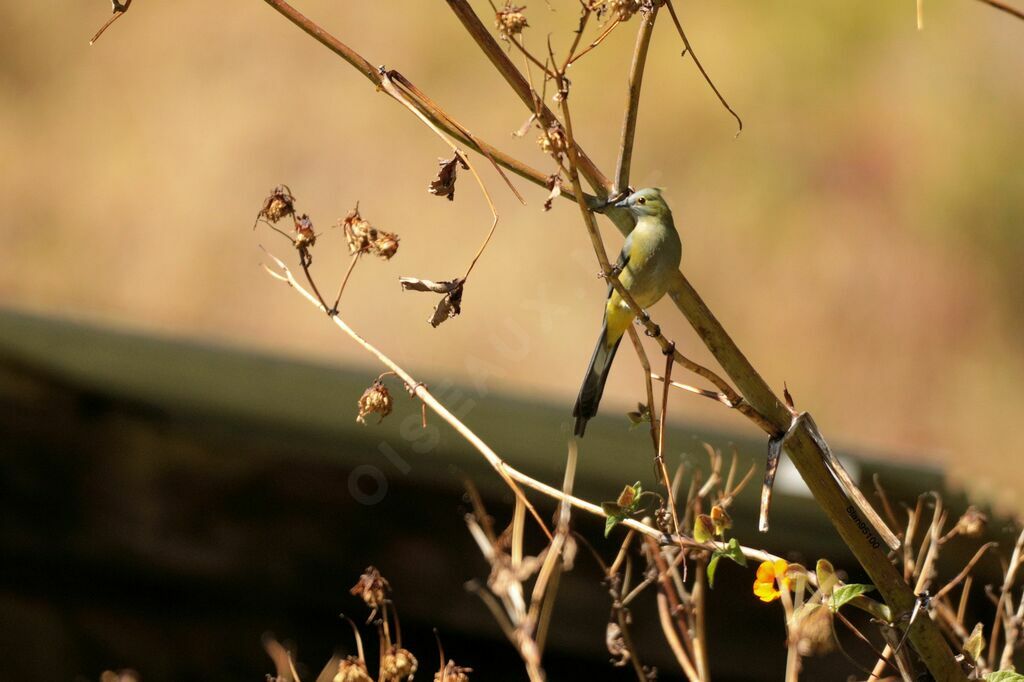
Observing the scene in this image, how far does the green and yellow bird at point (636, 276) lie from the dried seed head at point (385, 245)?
0.78 ft

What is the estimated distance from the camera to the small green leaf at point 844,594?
0.56 m

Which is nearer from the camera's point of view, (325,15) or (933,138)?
(933,138)

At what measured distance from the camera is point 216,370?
1.95 meters

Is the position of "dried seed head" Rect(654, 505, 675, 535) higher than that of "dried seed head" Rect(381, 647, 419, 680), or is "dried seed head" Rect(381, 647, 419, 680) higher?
"dried seed head" Rect(654, 505, 675, 535)

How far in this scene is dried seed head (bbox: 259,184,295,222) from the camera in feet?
2.08

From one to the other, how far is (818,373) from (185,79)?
1.15m

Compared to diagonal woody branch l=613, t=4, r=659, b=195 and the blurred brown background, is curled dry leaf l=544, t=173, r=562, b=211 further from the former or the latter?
the blurred brown background

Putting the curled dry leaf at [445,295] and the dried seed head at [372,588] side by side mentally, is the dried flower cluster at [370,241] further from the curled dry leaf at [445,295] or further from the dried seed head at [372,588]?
the dried seed head at [372,588]

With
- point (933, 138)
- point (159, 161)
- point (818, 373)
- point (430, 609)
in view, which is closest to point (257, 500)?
point (430, 609)

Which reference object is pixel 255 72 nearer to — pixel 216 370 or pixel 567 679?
pixel 216 370

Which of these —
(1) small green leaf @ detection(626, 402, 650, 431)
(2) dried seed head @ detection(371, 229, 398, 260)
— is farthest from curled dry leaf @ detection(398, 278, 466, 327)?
(1) small green leaf @ detection(626, 402, 650, 431)

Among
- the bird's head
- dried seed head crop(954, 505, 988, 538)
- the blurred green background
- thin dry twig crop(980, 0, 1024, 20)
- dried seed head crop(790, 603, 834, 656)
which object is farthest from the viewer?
the blurred green background

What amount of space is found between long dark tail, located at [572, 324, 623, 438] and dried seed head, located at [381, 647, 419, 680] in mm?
211

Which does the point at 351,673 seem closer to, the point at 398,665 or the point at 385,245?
the point at 398,665
